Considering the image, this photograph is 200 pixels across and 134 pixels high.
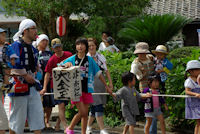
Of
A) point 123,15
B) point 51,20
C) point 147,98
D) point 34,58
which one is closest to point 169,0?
point 123,15

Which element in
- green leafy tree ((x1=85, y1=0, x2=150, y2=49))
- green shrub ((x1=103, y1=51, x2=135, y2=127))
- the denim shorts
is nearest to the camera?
the denim shorts

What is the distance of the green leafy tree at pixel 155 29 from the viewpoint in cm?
1383

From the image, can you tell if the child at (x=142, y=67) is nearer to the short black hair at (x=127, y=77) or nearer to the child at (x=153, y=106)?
the child at (x=153, y=106)

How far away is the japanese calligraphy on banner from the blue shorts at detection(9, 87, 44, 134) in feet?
3.16

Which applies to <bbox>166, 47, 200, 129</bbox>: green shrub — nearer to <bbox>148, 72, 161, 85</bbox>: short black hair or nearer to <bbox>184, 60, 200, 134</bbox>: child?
<bbox>148, 72, 161, 85</bbox>: short black hair

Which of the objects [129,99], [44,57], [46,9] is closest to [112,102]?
[44,57]

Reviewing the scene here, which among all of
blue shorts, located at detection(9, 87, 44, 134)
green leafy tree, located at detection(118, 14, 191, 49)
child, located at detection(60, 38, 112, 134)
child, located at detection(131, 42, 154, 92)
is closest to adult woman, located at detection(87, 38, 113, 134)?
child, located at detection(131, 42, 154, 92)

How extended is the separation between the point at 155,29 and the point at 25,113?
8369 millimetres

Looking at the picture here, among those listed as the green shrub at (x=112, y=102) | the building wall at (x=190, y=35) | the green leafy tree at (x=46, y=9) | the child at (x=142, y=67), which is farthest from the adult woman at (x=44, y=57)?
the building wall at (x=190, y=35)

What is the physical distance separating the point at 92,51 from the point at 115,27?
984 centimetres

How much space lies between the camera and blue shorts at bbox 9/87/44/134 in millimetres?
6039

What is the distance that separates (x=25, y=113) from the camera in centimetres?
609

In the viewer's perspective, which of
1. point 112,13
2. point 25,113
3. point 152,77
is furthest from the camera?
point 112,13

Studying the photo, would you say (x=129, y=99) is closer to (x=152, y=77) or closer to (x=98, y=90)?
(x=152, y=77)
